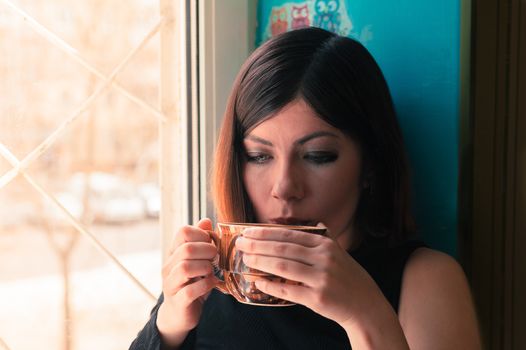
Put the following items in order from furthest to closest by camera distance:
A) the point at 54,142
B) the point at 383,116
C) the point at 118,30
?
1. the point at 118,30
2. the point at 54,142
3. the point at 383,116

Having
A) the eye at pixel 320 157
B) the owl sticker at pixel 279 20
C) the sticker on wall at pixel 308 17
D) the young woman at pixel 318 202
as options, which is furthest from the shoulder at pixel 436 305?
the owl sticker at pixel 279 20

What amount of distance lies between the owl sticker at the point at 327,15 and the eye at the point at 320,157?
463 millimetres

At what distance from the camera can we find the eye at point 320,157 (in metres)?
1.04

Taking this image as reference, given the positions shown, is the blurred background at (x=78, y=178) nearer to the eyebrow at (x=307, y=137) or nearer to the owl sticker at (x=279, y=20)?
the owl sticker at (x=279, y=20)

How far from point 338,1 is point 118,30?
0.55 meters

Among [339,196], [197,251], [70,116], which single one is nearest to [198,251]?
[197,251]

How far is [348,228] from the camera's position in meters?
1.21

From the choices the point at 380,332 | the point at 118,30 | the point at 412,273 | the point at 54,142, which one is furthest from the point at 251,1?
the point at 380,332

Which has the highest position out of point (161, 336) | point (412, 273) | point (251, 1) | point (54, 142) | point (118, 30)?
point (251, 1)

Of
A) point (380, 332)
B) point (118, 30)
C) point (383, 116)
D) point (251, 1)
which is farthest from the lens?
point (251, 1)

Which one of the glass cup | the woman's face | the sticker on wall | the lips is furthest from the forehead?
the sticker on wall

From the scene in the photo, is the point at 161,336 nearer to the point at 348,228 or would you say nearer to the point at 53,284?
the point at 53,284

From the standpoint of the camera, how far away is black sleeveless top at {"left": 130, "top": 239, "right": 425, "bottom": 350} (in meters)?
1.10

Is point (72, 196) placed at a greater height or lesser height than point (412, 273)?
greater
